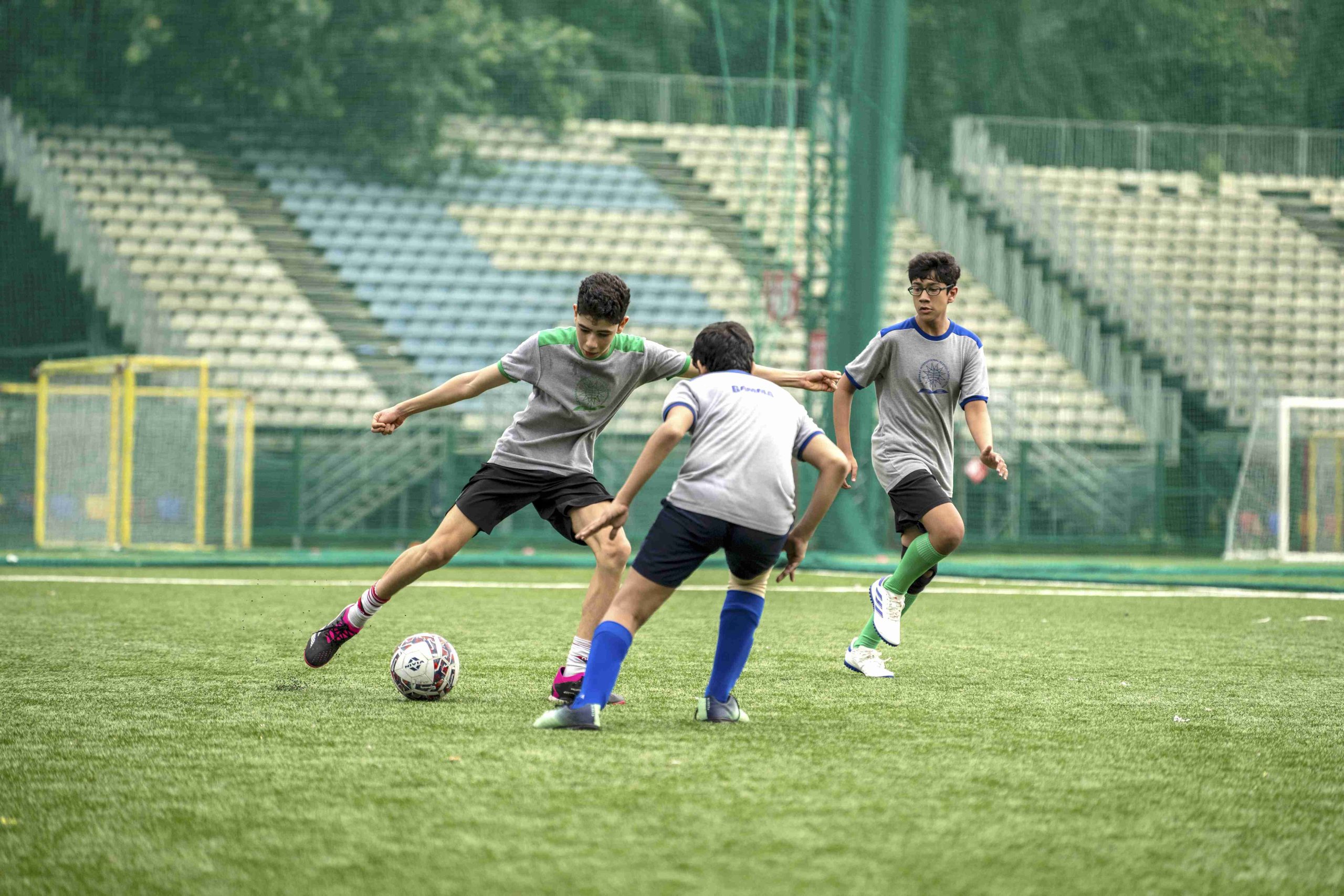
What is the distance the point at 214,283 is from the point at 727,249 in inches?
286

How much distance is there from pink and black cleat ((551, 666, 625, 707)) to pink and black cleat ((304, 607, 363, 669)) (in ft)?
3.19

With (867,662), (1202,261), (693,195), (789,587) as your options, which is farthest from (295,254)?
(867,662)

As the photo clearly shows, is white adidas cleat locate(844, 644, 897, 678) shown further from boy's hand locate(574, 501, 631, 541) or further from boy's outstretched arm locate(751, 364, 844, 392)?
boy's hand locate(574, 501, 631, 541)

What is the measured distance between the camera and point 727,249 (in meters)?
21.9

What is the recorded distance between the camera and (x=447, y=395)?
540 cm

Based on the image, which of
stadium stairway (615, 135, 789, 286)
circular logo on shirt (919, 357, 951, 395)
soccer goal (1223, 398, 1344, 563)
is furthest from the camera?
stadium stairway (615, 135, 789, 286)

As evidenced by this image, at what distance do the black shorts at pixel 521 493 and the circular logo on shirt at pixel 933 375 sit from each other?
168cm

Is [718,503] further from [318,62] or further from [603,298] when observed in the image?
[318,62]

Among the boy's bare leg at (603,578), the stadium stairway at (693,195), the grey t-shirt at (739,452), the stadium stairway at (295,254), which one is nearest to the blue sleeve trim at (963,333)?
the boy's bare leg at (603,578)

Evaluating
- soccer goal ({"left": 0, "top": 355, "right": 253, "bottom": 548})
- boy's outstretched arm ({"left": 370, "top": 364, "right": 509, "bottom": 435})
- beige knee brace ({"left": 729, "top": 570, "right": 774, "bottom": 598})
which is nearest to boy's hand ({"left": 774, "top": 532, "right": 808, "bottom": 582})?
beige knee brace ({"left": 729, "top": 570, "right": 774, "bottom": 598})

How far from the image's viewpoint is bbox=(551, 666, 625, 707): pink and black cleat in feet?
16.5

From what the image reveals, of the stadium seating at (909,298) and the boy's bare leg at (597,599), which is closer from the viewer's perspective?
the boy's bare leg at (597,599)

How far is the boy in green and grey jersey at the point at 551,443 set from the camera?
533 cm

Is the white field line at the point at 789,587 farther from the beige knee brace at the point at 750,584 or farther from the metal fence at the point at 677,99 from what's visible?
the metal fence at the point at 677,99
